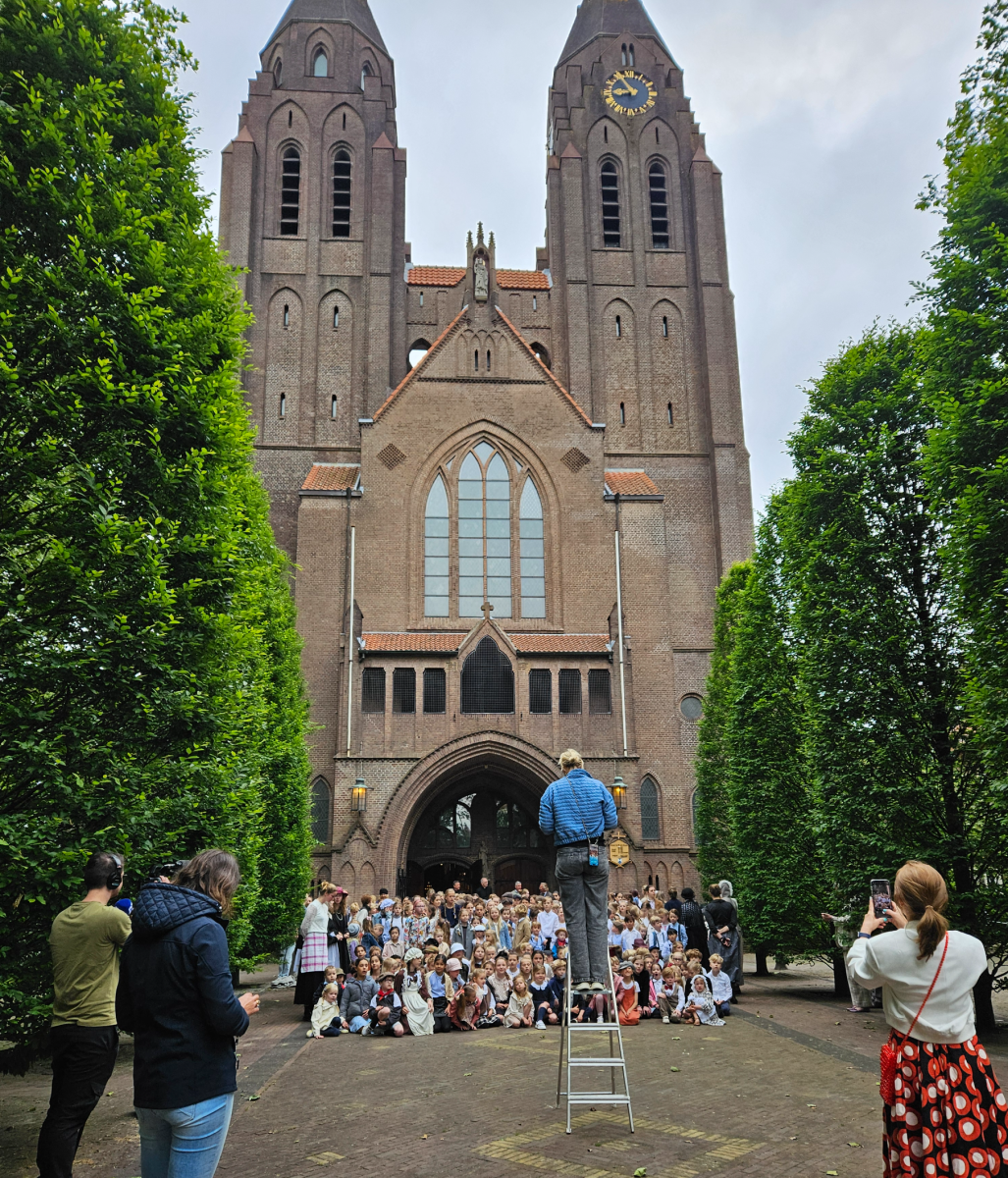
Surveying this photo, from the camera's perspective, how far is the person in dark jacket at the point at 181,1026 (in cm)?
375

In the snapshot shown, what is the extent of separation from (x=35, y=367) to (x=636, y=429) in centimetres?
3078

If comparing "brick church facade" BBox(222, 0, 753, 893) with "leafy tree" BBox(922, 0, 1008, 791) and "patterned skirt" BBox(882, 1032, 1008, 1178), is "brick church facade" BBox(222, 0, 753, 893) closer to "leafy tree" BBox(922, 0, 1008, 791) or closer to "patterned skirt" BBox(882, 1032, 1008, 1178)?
"leafy tree" BBox(922, 0, 1008, 791)

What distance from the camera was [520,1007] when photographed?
13.2 meters

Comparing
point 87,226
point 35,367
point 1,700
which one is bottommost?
point 1,700

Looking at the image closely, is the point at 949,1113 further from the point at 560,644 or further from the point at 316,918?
the point at 560,644

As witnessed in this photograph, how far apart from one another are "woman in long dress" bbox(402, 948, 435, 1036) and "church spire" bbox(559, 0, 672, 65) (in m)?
41.9

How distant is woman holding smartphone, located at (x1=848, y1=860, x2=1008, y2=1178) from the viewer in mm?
4355

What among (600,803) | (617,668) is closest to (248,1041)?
(600,803)

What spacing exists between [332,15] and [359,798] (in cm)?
3510

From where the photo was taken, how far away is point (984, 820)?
13.0 m

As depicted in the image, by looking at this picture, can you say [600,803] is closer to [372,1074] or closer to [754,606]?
[372,1074]

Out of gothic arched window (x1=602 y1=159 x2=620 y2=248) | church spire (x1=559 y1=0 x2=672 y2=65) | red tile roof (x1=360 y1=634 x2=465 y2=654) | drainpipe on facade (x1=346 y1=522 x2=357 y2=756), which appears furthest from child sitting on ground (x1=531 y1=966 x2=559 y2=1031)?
church spire (x1=559 y1=0 x2=672 y2=65)

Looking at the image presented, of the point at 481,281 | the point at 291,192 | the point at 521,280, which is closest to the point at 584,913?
the point at 481,281

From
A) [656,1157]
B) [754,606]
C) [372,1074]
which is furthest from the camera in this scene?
[754,606]
